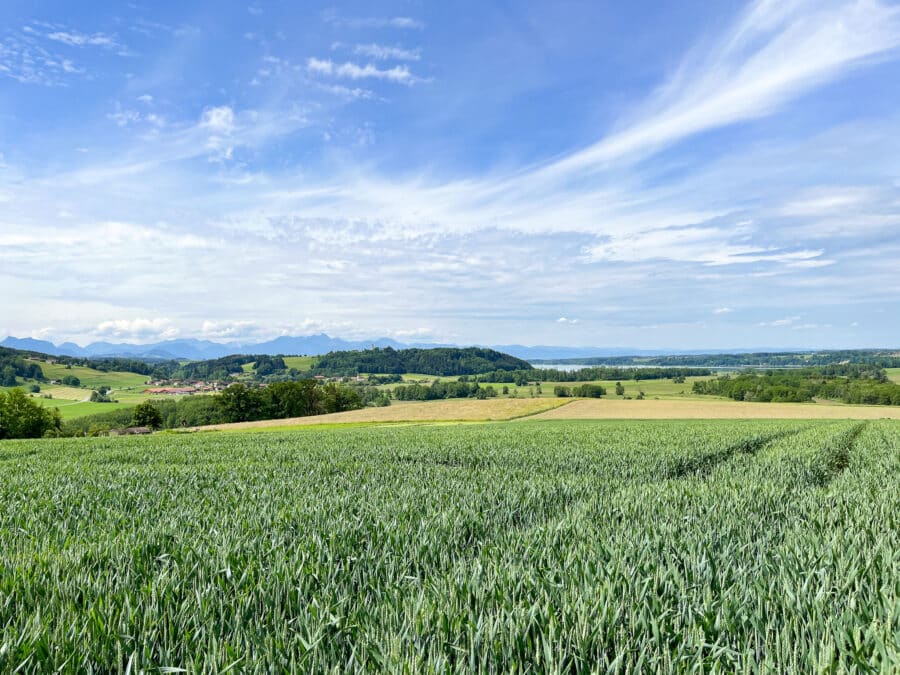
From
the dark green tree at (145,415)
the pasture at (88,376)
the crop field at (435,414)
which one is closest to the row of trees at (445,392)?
the crop field at (435,414)

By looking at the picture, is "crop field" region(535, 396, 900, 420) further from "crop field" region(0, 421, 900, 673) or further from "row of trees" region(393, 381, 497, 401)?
"crop field" region(0, 421, 900, 673)

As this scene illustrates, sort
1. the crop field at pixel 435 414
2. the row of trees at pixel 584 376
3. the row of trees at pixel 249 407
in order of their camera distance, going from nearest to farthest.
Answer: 1. the crop field at pixel 435 414
2. the row of trees at pixel 249 407
3. the row of trees at pixel 584 376

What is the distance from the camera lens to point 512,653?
293cm

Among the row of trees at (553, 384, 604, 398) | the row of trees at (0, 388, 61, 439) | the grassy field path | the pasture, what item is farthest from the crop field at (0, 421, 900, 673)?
the pasture

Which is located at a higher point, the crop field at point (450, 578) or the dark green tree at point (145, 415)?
the crop field at point (450, 578)

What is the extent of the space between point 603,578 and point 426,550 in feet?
6.81

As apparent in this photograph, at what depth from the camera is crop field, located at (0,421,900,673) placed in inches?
115

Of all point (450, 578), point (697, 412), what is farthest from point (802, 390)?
point (450, 578)

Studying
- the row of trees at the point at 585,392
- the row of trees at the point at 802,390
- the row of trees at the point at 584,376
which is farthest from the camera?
the row of trees at the point at 584,376

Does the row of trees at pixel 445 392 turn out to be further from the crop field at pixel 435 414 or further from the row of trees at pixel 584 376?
the crop field at pixel 435 414

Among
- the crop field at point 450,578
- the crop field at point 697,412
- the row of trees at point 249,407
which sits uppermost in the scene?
the crop field at point 450,578

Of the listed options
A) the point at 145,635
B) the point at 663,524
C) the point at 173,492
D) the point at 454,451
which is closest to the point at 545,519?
the point at 663,524

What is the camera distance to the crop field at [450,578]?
2.92 m

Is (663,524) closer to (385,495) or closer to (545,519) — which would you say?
(545,519)
